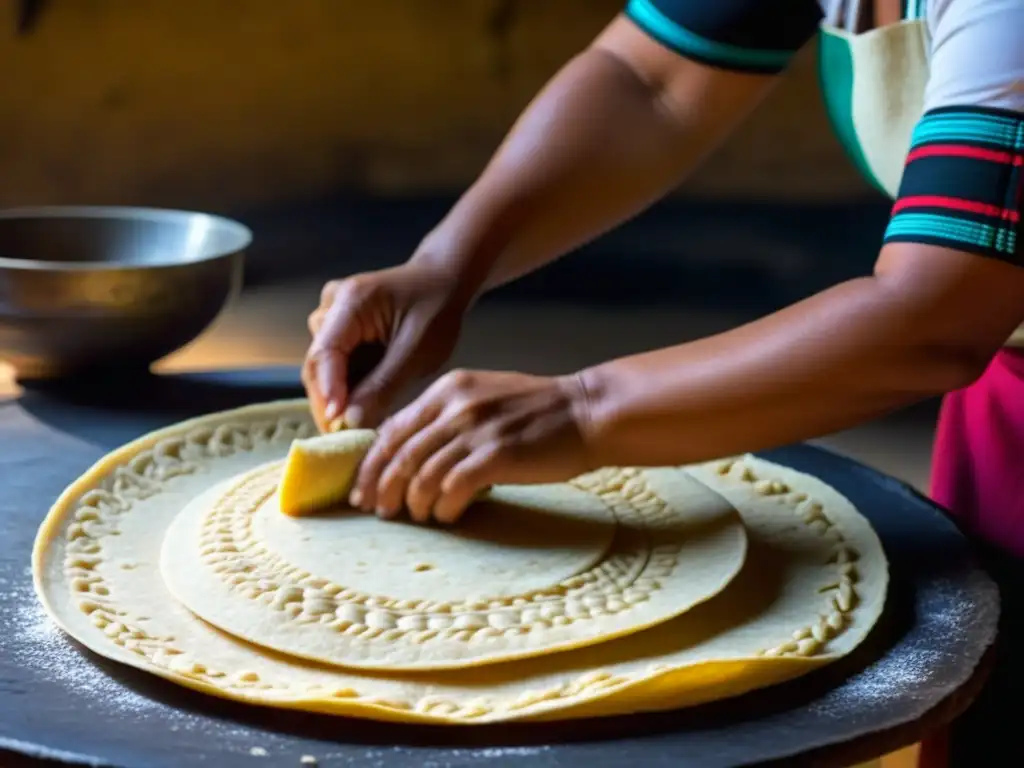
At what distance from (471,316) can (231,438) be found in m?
2.30

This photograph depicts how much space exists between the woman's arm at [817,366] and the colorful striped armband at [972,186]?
11 millimetres

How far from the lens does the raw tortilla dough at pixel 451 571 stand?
0.76 meters

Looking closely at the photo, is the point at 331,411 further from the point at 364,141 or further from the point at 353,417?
the point at 364,141

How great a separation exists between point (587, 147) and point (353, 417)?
369mm

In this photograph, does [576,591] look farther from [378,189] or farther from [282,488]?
[378,189]

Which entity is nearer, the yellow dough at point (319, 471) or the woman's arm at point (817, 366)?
the woman's arm at point (817, 366)

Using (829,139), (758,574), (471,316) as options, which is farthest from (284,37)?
(758,574)

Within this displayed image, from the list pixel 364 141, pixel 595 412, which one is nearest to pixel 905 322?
pixel 595 412

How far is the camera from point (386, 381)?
3.60ft

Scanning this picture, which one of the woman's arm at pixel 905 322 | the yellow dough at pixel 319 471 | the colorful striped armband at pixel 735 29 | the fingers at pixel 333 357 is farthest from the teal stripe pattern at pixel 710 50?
the yellow dough at pixel 319 471

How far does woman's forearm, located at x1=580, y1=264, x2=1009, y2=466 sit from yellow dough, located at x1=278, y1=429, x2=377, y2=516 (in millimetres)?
205

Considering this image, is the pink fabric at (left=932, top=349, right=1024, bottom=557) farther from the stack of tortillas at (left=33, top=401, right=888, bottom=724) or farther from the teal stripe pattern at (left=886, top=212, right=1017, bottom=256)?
the teal stripe pattern at (left=886, top=212, right=1017, bottom=256)

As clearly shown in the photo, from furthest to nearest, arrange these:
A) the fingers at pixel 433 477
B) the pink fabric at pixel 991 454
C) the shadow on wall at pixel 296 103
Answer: the shadow on wall at pixel 296 103 < the pink fabric at pixel 991 454 < the fingers at pixel 433 477

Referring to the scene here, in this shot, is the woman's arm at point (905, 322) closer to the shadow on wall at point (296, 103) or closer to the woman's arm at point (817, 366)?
the woman's arm at point (817, 366)
